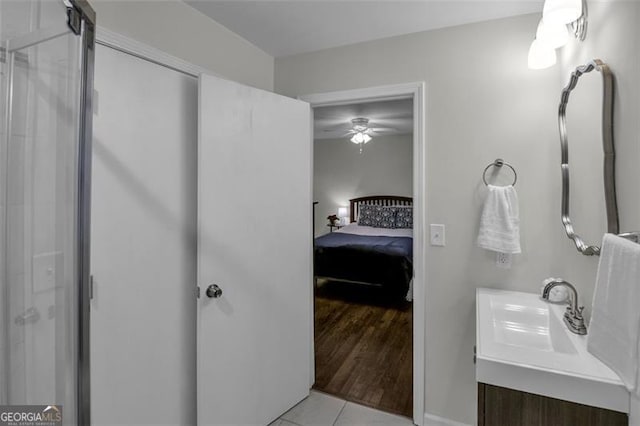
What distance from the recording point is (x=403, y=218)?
5676mm

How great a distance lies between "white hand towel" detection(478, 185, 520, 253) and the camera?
1.63 m

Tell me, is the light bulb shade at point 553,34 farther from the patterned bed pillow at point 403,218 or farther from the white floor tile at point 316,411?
the patterned bed pillow at point 403,218

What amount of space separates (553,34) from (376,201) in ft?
16.5

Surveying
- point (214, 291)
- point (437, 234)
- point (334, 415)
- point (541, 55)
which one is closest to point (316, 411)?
point (334, 415)

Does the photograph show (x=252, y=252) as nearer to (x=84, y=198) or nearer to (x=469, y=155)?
(x=84, y=198)

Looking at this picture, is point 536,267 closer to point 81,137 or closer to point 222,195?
point 222,195

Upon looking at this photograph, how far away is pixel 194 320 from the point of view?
170cm

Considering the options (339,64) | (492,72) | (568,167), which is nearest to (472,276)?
(568,167)

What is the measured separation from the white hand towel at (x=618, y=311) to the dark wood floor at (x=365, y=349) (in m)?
1.55

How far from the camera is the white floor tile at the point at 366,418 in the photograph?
194 cm

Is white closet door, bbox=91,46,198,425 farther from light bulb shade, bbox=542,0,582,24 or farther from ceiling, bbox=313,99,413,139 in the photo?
ceiling, bbox=313,99,413,139

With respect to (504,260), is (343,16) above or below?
above

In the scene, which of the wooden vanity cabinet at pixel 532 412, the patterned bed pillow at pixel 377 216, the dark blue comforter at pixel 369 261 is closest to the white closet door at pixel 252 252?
the wooden vanity cabinet at pixel 532 412

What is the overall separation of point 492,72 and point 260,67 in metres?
1.44
